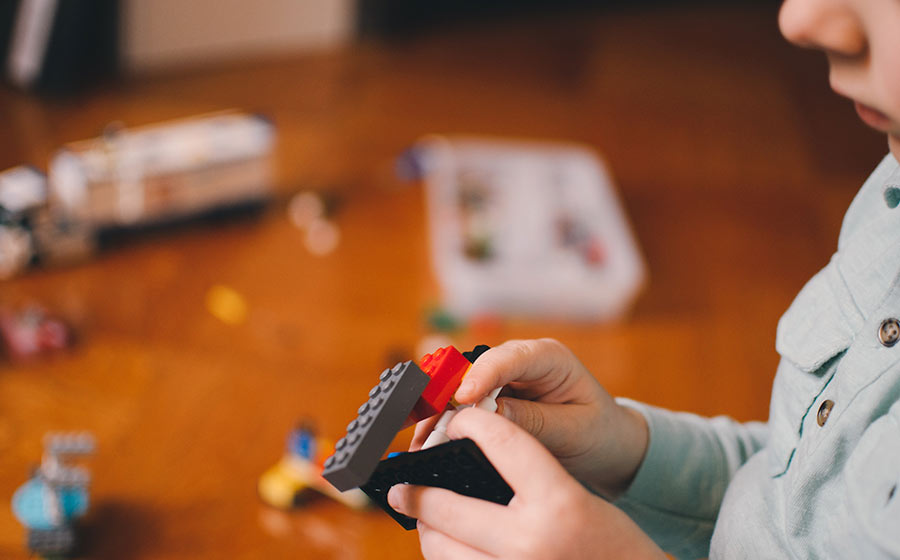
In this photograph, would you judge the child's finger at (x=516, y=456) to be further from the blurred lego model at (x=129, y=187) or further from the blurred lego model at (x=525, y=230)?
the blurred lego model at (x=129, y=187)

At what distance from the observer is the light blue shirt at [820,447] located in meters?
0.36

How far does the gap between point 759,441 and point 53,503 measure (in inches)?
24.1

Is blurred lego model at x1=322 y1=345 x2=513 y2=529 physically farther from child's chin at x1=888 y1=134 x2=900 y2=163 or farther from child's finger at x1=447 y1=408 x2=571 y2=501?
child's chin at x1=888 y1=134 x2=900 y2=163

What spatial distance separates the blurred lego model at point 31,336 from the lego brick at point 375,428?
2.26 ft

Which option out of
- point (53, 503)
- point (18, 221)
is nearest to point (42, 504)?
point (53, 503)

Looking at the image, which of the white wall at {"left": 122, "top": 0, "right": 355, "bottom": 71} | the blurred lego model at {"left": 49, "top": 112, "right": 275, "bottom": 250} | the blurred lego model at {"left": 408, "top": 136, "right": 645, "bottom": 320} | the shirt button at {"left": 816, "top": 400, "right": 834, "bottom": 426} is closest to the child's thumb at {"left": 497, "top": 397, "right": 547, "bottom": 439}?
the shirt button at {"left": 816, "top": 400, "right": 834, "bottom": 426}

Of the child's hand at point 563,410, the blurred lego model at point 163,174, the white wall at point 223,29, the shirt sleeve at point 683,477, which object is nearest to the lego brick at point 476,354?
the child's hand at point 563,410

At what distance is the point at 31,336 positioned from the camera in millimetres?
918

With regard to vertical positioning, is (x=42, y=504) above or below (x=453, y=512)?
below

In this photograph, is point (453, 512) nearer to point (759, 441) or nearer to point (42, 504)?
point (759, 441)

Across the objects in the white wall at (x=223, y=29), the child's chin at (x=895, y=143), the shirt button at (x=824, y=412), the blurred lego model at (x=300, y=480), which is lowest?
the blurred lego model at (x=300, y=480)

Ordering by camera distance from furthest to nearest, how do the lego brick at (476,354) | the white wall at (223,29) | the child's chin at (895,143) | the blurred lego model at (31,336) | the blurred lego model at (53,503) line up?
the white wall at (223,29)
the blurred lego model at (31,336)
the blurred lego model at (53,503)
the lego brick at (476,354)
the child's chin at (895,143)

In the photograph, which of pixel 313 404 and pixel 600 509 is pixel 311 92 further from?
pixel 600 509

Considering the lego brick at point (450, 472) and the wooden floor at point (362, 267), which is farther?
the wooden floor at point (362, 267)
